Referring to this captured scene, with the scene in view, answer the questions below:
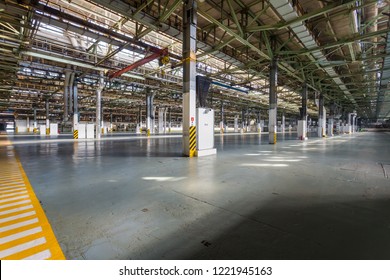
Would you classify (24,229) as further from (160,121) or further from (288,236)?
(160,121)

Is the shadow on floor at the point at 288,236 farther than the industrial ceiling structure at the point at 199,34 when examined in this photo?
No

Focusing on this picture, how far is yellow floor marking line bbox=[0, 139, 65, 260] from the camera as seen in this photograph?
195 cm

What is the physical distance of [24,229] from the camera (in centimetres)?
242

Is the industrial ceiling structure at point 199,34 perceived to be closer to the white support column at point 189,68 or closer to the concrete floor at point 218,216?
the white support column at point 189,68

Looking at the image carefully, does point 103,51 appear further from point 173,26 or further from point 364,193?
point 364,193

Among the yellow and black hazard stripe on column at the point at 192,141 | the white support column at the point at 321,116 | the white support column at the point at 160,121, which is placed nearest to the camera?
the yellow and black hazard stripe on column at the point at 192,141

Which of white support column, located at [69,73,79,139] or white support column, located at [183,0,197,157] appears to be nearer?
white support column, located at [183,0,197,157]

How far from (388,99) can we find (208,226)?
44.9m

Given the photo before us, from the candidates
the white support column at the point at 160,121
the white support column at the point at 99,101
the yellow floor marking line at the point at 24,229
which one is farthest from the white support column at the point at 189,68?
the white support column at the point at 160,121

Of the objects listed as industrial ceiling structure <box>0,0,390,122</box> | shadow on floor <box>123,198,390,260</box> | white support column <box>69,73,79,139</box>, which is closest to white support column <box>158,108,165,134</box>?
white support column <box>69,73,79,139</box>

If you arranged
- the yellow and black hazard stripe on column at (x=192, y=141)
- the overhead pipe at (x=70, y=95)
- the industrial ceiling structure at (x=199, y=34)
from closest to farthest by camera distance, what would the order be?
the yellow and black hazard stripe on column at (x=192, y=141), the industrial ceiling structure at (x=199, y=34), the overhead pipe at (x=70, y=95)

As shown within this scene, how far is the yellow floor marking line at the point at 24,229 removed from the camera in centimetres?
195

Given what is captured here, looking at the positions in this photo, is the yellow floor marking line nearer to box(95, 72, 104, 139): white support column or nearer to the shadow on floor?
the shadow on floor

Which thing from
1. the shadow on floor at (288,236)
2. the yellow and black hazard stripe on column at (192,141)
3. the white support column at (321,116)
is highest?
the white support column at (321,116)
